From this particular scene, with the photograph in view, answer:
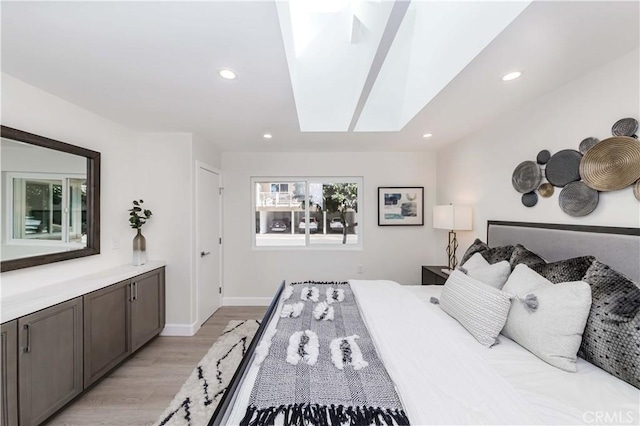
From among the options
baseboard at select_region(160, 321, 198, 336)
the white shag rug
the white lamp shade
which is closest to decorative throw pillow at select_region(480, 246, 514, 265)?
the white lamp shade

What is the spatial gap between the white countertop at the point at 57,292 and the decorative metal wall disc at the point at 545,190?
12.2ft

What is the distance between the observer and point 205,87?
1.91 meters

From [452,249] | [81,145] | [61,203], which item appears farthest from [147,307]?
[452,249]

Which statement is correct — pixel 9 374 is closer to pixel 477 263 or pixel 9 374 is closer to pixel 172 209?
pixel 172 209

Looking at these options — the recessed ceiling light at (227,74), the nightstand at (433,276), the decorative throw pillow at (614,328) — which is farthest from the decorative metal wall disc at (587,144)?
the recessed ceiling light at (227,74)

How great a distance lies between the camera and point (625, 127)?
4.87 ft

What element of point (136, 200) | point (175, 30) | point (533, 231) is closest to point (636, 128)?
point (533, 231)

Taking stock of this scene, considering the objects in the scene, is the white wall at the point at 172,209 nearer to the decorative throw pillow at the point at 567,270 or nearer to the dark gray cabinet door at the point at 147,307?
the dark gray cabinet door at the point at 147,307

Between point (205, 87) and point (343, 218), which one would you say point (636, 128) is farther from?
point (343, 218)

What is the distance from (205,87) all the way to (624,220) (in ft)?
9.56

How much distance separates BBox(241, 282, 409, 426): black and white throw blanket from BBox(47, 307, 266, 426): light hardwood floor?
47.6 inches

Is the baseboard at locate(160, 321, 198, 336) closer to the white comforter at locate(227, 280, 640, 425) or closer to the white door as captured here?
the white door

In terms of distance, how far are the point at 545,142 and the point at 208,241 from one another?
3727 mm

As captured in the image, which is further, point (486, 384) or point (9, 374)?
point (9, 374)
